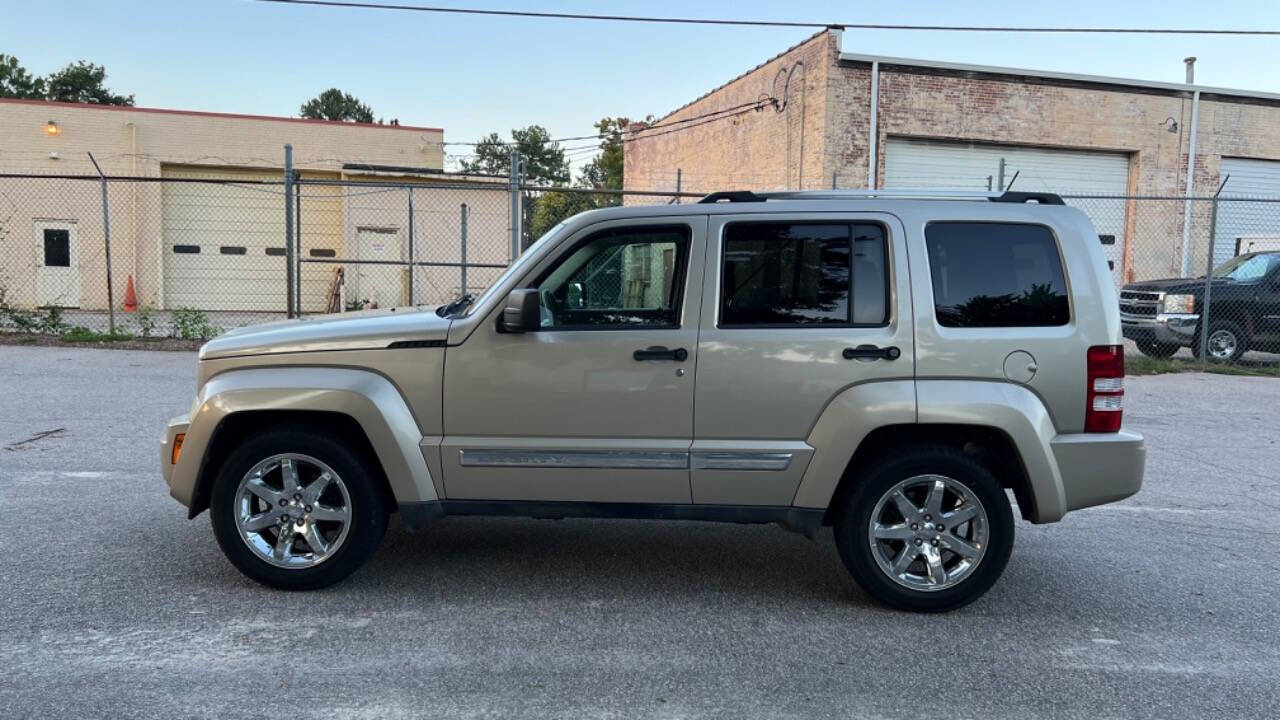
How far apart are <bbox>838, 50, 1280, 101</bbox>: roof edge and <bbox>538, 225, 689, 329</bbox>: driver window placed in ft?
53.8

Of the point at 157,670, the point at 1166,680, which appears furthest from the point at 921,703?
the point at 157,670

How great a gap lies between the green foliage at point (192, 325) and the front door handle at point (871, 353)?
509 inches

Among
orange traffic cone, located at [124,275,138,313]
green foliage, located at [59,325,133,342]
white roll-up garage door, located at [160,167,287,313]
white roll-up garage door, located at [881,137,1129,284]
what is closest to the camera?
green foliage, located at [59,325,133,342]

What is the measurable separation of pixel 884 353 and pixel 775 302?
0.56 meters

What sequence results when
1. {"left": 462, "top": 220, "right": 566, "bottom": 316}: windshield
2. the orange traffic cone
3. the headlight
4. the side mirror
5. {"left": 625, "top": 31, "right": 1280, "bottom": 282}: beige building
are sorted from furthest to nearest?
the orange traffic cone < {"left": 625, "top": 31, "right": 1280, "bottom": 282}: beige building < the headlight < {"left": 462, "top": 220, "right": 566, "bottom": 316}: windshield < the side mirror

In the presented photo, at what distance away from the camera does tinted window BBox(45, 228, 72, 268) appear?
24344 millimetres

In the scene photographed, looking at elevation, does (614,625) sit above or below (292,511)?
below

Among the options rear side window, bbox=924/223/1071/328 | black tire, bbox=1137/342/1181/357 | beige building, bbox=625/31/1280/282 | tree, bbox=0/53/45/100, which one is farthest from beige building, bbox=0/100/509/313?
tree, bbox=0/53/45/100

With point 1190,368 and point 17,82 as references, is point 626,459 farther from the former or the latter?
point 17,82

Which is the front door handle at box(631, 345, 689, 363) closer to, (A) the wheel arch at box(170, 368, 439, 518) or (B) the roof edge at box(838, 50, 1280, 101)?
(A) the wheel arch at box(170, 368, 439, 518)

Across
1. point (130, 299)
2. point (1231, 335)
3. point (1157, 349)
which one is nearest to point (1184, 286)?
point (1231, 335)

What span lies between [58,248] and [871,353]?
83.7 ft

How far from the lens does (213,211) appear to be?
25.5m

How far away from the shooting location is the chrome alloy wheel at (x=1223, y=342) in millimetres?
15195
